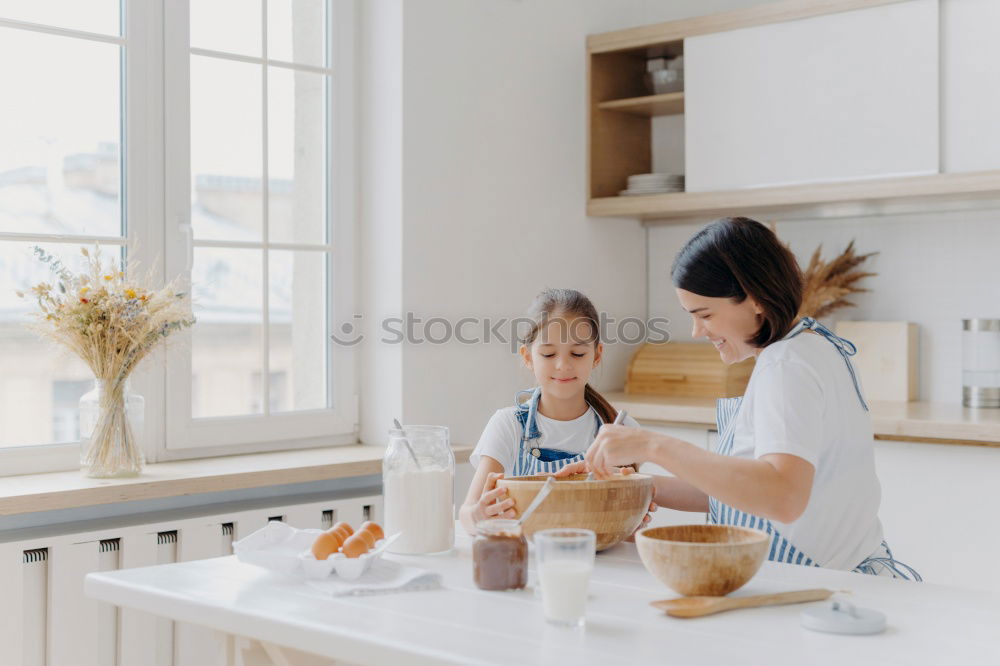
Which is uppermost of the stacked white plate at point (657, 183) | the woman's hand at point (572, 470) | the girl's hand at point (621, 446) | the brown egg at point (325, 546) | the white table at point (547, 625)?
the stacked white plate at point (657, 183)

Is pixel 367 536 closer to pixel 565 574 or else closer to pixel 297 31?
pixel 565 574

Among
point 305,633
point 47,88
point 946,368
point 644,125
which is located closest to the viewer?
point 305,633

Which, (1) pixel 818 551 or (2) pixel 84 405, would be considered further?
(2) pixel 84 405

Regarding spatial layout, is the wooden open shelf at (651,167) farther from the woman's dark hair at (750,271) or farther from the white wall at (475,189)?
the woman's dark hair at (750,271)

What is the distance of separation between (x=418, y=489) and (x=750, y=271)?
0.65m

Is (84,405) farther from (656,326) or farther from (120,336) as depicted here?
(656,326)

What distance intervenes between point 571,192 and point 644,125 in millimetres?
508

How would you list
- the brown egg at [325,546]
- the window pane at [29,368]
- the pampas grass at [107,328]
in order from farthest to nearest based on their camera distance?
the window pane at [29,368], the pampas grass at [107,328], the brown egg at [325,546]

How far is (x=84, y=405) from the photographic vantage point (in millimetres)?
2568

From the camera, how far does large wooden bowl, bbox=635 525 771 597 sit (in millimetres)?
1392

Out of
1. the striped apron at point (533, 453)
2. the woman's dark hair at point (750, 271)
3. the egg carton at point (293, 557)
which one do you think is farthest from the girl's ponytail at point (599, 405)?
the egg carton at point (293, 557)

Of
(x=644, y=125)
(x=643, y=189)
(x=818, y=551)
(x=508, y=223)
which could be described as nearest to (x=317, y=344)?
(x=508, y=223)

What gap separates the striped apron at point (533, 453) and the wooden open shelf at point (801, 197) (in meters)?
1.63

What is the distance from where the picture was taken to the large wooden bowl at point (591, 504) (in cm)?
162
